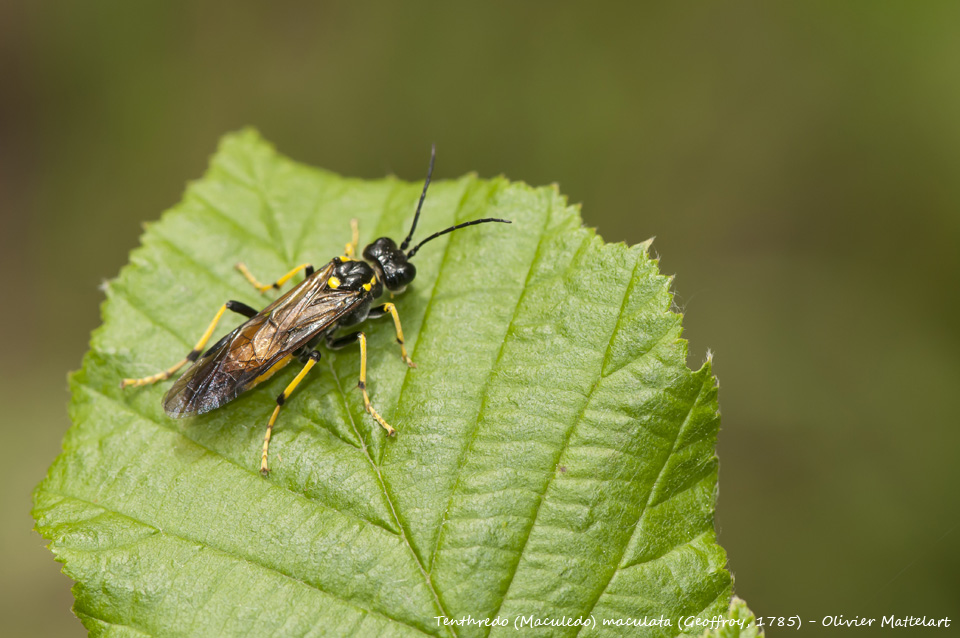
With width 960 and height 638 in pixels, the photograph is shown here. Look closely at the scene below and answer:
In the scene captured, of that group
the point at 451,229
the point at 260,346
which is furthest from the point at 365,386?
the point at 451,229

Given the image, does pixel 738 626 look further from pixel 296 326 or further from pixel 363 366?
pixel 296 326

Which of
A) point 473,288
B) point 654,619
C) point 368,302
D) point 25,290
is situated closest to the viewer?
point 654,619

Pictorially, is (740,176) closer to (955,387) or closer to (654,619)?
(955,387)

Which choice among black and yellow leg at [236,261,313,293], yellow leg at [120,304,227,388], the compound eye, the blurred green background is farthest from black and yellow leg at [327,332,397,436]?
the blurred green background

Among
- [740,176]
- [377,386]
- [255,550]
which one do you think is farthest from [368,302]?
[740,176]

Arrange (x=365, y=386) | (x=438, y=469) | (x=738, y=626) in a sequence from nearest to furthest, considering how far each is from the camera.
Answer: (x=738, y=626)
(x=438, y=469)
(x=365, y=386)

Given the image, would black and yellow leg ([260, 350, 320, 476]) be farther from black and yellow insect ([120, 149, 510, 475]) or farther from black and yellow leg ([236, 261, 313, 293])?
black and yellow leg ([236, 261, 313, 293])

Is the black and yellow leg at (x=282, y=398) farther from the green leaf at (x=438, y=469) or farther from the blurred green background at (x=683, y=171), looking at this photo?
the blurred green background at (x=683, y=171)
